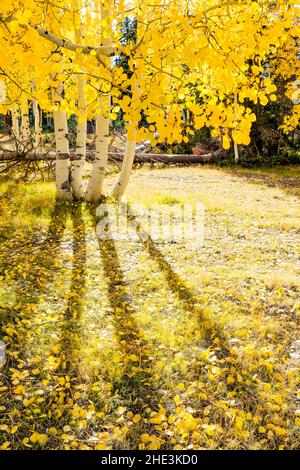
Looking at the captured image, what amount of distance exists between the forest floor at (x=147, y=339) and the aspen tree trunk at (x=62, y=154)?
1.32 meters

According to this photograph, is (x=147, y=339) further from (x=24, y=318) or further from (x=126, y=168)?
(x=126, y=168)

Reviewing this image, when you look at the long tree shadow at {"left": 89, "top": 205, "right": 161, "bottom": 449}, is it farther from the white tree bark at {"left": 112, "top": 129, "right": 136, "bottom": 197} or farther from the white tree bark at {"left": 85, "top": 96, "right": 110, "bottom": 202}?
the white tree bark at {"left": 112, "top": 129, "right": 136, "bottom": 197}

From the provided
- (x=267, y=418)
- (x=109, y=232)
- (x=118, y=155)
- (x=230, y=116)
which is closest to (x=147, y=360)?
(x=267, y=418)

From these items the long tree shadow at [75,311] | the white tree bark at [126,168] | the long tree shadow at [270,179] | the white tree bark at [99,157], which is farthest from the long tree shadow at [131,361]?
the long tree shadow at [270,179]

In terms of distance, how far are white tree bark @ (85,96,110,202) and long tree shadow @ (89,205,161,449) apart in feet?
13.1

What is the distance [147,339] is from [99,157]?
570 cm

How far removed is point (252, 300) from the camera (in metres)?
5.00

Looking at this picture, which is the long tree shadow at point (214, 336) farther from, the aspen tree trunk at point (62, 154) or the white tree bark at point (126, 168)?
the aspen tree trunk at point (62, 154)

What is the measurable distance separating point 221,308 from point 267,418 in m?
1.80

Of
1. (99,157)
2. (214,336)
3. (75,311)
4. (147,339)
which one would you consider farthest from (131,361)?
(99,157)

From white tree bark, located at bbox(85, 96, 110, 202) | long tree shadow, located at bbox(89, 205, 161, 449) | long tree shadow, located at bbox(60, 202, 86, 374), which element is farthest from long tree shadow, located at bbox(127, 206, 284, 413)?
white tree bark, located at bbox(85, 96, 110, 202)

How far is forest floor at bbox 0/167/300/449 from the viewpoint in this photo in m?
3.00
